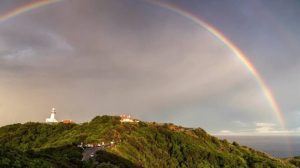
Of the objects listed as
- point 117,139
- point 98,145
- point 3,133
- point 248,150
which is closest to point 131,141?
point 117,139

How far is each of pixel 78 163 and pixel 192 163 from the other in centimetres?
8548

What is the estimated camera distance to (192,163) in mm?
124438

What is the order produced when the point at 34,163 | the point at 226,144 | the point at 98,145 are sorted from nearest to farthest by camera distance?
1. the point at 34,163
2. the point at 98,145
3. the point at 226,144

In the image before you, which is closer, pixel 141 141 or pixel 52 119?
pixel 141 141

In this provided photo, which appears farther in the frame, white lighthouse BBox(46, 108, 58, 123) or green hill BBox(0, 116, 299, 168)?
white lighthouse BBox(46, 108, 58, 123)

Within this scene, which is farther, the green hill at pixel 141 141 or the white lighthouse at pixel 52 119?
the white lighthouse at pixel 52 119

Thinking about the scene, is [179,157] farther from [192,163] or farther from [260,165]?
[260,165]

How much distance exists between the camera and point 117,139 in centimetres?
9438

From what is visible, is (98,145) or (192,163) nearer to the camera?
(98,145)

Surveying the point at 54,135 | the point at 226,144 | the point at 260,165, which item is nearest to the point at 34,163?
the point at 54,135

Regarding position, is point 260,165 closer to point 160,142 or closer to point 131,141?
point 160,142

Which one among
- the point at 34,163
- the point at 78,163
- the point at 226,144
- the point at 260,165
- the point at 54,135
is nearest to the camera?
the point at 34,163

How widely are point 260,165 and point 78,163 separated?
113589 millimetres

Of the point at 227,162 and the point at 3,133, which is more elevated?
the point at 3,133
